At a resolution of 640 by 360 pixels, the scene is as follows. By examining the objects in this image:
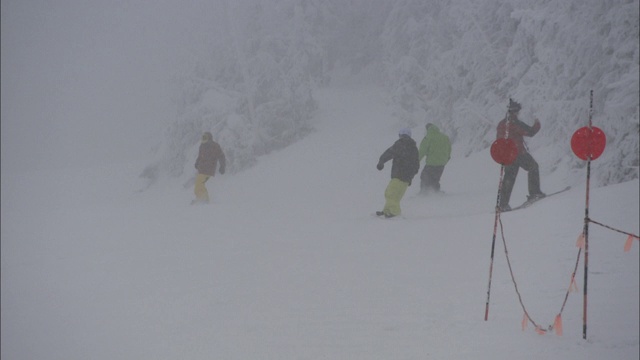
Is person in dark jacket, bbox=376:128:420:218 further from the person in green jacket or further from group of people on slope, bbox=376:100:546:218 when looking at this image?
the person in green jacket

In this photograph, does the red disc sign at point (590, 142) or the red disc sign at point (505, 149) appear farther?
the red disc sign at point (505, 149)

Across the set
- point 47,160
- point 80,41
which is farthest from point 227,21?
point 47,160

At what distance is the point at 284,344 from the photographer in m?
2.84

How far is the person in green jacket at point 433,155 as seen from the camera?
321 inches

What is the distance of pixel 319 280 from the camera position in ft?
13.3

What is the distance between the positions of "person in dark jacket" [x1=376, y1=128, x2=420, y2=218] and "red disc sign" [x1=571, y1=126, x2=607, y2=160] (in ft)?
14.4

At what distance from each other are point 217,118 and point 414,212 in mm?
11212

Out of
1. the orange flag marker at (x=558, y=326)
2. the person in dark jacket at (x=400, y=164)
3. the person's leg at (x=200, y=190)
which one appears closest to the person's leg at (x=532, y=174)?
the person in dark jacket at (x=400, y=164)

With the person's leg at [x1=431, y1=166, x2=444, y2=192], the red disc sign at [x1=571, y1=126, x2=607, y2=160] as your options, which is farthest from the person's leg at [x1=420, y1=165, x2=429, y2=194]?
the red disc sign at [x1=571, y1=126, x2=607, y2=160]

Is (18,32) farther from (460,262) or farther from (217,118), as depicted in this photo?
(217,118)

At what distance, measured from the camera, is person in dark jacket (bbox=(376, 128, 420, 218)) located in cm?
744

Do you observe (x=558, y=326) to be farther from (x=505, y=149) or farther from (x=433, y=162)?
(x=433, y=162)

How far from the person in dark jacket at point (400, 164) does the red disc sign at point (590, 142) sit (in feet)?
14.4

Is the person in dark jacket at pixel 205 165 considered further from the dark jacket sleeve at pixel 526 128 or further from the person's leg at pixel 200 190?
the dark jacket sleeve at pixel 526 128
